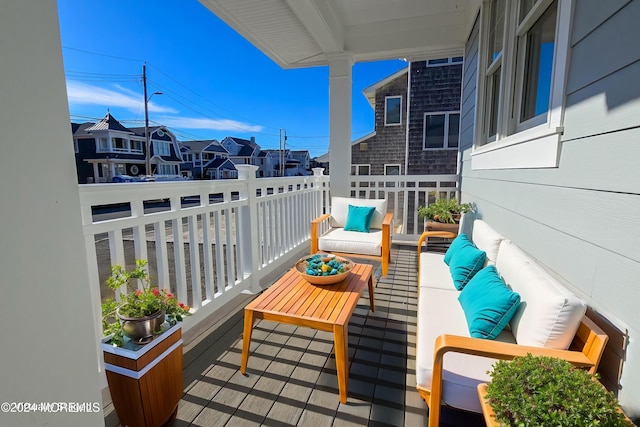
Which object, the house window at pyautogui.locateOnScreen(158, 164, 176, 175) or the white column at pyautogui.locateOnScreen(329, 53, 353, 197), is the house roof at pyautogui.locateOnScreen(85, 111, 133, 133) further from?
the white column at pyautogui.locateOnScreen(329, 53, 353, 197)

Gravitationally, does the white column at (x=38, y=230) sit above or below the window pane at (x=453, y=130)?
below

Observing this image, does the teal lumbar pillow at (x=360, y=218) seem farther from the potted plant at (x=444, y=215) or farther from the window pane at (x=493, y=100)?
the window pane at (x=493, y=100)

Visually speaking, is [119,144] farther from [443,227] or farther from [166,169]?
[443,227]

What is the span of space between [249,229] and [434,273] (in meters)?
1.73

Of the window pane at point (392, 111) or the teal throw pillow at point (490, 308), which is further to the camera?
the window pane at point (392, 111)

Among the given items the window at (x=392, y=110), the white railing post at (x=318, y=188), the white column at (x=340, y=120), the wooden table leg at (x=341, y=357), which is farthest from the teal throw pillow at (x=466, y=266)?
the window at (x=392, y=110)

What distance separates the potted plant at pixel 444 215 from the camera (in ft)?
11.9

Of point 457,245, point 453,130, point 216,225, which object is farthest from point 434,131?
point 216,225

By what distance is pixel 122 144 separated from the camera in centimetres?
2647

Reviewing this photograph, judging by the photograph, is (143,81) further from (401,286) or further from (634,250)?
(634,250)

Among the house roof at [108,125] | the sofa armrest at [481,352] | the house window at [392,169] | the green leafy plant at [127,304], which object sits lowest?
the sofa armrest at [481,352]

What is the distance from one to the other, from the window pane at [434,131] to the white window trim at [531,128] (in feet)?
21.5

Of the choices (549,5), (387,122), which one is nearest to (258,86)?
(387,122)

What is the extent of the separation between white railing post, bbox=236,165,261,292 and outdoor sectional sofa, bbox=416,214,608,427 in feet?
5.90
